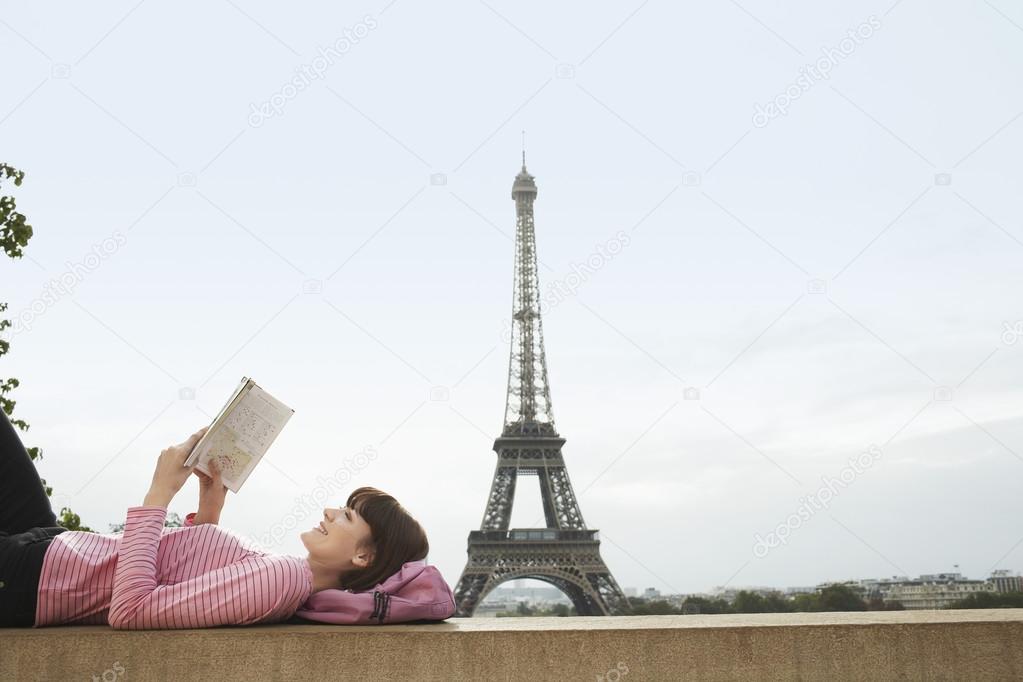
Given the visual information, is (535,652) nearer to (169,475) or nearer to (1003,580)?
(169,475)

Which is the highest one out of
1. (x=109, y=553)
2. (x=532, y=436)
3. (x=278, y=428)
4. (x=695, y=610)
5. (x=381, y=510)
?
(x=532, y=436)

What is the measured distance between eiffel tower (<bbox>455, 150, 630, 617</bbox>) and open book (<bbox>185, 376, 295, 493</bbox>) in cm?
3526

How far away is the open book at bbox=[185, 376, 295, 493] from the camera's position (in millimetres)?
4094

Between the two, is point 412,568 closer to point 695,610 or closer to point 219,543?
point 219,543

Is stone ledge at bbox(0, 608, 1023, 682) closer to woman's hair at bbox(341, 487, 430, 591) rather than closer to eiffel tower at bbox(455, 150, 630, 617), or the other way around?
woman's hair at bbox(341, 487, 430, 591)

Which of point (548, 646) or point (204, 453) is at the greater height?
point (204, 453)

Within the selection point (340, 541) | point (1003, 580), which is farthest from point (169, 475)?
point (1003, 580)

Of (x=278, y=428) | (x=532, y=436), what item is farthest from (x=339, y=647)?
(x=532, y=436)

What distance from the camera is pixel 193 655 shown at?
3.49 metres

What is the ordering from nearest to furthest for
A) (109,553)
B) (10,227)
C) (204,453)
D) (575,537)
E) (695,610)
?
(109,553) < (204,453) < (10,227) < (575,537) < (695,610)

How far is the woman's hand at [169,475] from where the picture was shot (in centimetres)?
376

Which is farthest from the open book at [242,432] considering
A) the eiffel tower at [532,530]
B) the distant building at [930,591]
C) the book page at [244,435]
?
the distant building at [930,591]

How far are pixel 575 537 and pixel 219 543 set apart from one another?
126 ft

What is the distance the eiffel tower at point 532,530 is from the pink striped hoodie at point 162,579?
116 ft
